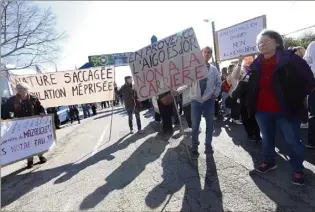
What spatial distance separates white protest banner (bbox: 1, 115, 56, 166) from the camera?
493 centimetres

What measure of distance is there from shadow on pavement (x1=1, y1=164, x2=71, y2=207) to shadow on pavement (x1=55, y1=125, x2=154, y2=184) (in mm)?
226

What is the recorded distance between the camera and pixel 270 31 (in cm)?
317

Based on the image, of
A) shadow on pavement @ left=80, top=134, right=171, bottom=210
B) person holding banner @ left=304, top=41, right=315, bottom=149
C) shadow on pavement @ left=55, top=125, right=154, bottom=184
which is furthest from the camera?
shadow on pavement @ left=55, top=125, right=154, bottom=184

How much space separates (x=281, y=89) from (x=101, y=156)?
4.09m

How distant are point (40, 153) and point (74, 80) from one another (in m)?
2.34

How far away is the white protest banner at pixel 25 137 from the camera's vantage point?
4930mm

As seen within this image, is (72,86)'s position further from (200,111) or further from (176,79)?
(200,111)

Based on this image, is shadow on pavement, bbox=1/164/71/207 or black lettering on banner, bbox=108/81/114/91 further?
black lettering on banner, bbox=108/81/114/91

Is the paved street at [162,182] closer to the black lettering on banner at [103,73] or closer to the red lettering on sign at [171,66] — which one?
the red lettering on sign at [171,66]

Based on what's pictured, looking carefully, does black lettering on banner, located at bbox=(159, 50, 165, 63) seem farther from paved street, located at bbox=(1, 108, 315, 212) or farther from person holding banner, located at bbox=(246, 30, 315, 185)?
paved street, located at bbox=(1, 108, 315, 212)

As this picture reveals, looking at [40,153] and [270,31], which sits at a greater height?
Answer: [270,31]

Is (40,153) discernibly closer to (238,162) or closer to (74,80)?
(74,80)

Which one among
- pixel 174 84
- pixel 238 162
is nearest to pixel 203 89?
pixel 174 84

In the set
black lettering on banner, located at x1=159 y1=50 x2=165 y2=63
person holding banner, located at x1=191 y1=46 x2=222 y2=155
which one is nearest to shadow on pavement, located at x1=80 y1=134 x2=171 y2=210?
person holding banner, located at x1=191 y1=46 x2=222 y2=155
